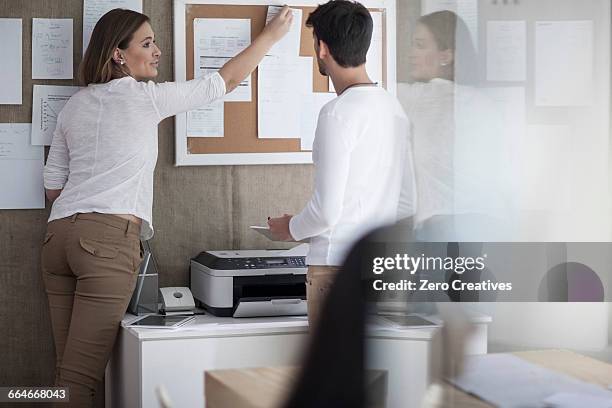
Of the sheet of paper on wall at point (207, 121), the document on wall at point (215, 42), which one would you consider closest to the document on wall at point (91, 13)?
the document on wall at point (215, 42)

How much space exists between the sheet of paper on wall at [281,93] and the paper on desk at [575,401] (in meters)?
2.33

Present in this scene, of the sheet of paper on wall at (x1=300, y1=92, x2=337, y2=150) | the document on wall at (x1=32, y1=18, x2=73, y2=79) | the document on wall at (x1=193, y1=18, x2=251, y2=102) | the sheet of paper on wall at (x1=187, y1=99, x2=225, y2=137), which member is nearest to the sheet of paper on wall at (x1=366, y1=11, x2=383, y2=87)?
the sheet of paper on wall at (x1=300, y1=92, x2=337, y2=150)

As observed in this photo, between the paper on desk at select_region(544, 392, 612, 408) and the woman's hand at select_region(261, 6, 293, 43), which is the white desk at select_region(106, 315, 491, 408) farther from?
the paper on desk at select_region(544, 392, 612, 408)

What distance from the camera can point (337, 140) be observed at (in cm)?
233

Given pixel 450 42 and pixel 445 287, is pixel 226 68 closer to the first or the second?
pixel 450 42

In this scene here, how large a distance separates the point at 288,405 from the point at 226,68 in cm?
245

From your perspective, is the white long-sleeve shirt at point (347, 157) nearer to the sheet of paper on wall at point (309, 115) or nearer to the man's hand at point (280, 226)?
the man's hand at point (280, 226)

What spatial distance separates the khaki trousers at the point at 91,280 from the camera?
8.91ft

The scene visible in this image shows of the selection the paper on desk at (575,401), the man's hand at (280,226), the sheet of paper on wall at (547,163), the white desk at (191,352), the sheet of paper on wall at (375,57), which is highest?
the sheet of paper on wall at (375,57)

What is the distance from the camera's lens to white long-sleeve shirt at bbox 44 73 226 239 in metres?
2.73

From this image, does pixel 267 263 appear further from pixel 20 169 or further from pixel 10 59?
pixel 10 59

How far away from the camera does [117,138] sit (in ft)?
8.94

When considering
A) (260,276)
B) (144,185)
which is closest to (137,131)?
(144,185)

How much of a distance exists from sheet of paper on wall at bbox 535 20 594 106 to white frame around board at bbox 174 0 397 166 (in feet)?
6.37
